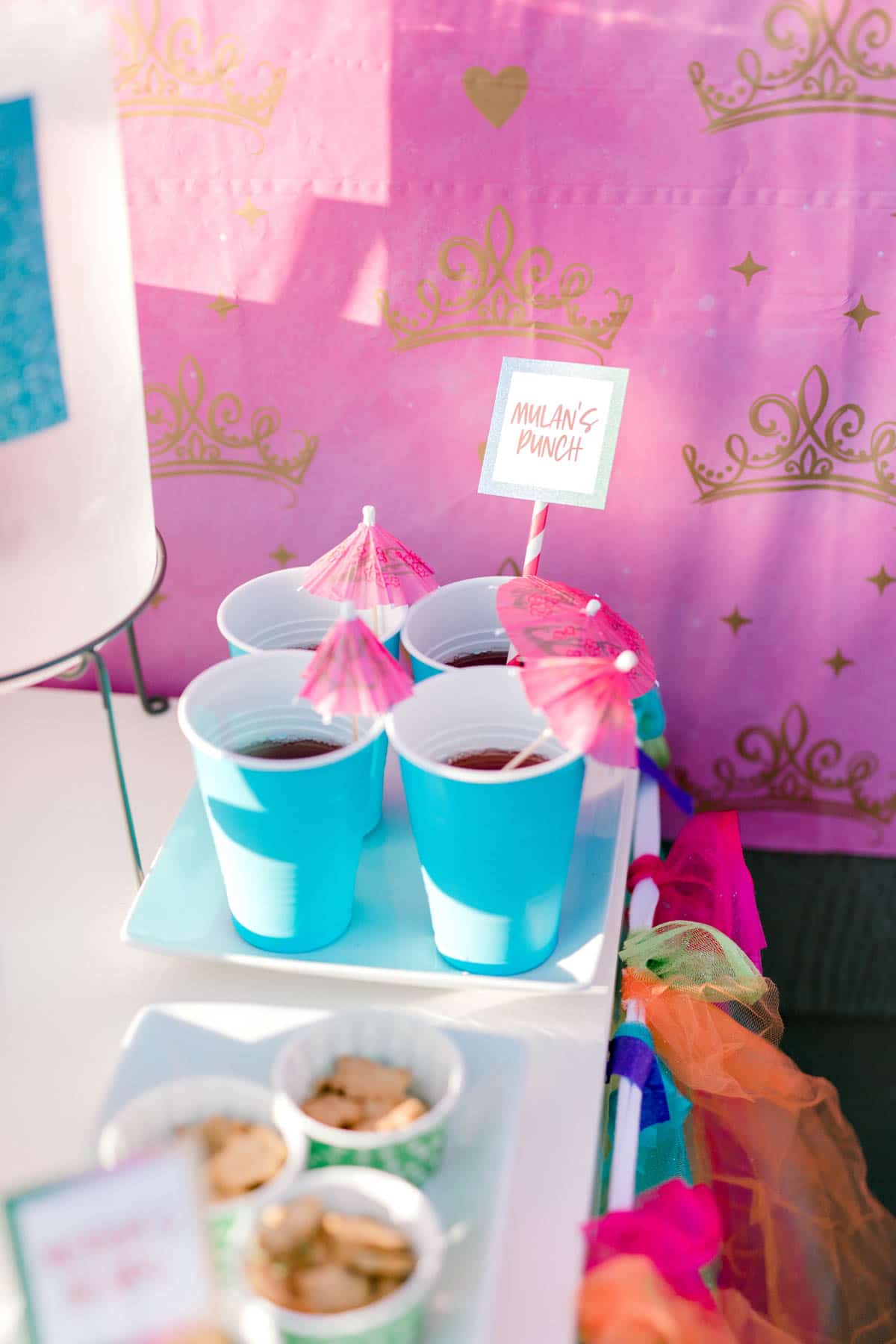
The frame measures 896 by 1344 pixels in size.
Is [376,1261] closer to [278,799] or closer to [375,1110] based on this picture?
[375,1110]

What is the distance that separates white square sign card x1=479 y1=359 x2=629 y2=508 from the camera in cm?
86

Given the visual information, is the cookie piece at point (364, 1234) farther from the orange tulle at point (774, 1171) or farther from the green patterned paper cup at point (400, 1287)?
the orange tulle at point (774, 1171)

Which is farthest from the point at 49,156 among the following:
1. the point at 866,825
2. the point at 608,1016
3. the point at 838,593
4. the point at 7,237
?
the point at 866,825

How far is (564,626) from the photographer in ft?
Answer: 2.67

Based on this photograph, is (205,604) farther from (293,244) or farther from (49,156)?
(49,156)

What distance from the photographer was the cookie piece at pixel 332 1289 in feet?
1.91

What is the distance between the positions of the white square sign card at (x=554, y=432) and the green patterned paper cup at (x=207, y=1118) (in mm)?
473

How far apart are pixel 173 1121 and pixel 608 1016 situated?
1.10 ft

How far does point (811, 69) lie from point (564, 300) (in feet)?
0.86

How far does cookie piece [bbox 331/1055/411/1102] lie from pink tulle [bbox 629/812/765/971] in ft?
1.29

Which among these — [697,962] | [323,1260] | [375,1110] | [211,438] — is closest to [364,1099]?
[375,1110]

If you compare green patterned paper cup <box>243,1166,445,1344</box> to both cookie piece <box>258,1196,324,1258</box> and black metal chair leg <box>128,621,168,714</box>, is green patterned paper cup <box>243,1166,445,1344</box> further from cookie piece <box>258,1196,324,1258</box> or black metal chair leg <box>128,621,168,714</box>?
black metal chair leg <box>128,621,168,714</box>

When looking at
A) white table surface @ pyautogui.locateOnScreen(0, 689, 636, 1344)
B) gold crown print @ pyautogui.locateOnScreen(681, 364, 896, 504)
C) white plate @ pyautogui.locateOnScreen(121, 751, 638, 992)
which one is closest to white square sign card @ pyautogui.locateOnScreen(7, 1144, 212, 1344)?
white table surface @ pyautogui.locateOnScreen(0, 689, 636, 1344)

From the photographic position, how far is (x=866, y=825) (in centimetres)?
126
